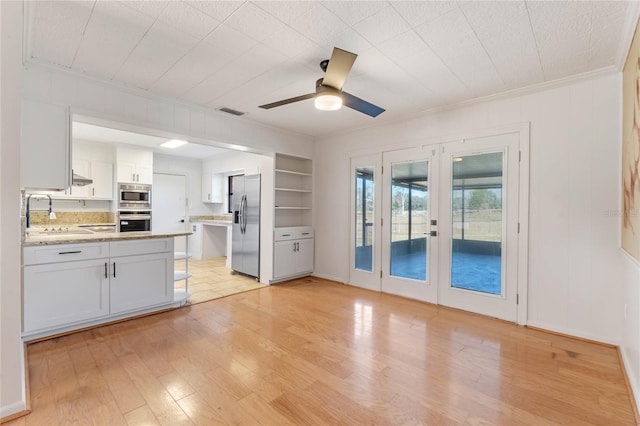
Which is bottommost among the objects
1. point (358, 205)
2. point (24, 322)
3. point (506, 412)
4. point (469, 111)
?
point (506, 412)

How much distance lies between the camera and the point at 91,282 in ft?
9.89

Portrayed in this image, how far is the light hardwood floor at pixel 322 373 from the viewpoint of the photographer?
5.96 ft

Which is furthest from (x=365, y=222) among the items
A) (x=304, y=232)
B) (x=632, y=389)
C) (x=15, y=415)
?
(x=15, y=415)

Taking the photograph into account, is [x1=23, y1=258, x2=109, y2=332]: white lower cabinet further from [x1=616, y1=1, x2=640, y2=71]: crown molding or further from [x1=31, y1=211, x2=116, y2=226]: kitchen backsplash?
[x1=616, y1=1, x2=640, y2=71]: crown molding

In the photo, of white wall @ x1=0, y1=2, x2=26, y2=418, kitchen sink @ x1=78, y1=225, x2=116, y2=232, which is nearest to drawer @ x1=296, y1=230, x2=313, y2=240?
white wall @ x1=0, y1=2, x2=26, y2=418

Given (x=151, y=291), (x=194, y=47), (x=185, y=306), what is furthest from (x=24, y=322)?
(x=194, y=47)

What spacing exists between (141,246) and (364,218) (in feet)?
10.2

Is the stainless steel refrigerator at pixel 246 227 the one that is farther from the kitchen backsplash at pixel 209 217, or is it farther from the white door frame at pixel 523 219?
the white door frame at pixel 523 219

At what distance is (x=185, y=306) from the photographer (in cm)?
376

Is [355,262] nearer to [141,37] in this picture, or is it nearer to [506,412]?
[506,412]

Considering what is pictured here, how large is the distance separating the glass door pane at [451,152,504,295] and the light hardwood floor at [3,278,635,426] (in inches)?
20.3

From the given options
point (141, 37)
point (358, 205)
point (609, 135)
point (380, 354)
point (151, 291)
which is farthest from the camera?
point (358, 205)

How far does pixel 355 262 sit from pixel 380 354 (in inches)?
93.0

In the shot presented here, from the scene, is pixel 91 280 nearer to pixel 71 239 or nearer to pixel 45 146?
pixel 71 239
